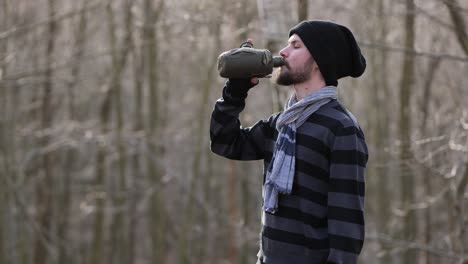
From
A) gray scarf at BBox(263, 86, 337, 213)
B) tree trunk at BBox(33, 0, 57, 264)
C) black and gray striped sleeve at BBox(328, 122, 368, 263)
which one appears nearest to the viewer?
black and gray striped sleeve at BBox(328, 122, 368, 263)

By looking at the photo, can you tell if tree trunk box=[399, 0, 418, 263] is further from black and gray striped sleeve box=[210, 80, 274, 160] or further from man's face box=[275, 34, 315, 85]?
man's face box=[275, 34, 315, 85]

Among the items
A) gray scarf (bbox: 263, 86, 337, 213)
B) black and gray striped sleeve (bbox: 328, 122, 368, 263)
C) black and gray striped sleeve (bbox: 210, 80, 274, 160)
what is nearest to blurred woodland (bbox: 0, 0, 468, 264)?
black and gray striped sleeve (bbox: 210, 80, 274, 160)

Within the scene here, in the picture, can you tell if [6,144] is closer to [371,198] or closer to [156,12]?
[156,12]

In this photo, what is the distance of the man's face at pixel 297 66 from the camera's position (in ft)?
10.2

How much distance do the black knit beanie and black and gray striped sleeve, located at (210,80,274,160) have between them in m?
0.31

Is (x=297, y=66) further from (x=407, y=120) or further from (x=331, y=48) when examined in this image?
(x=407, y=120)

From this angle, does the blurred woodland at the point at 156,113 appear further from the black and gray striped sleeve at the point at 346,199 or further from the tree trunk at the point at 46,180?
the black and gray striped sleeve at the point at 346,199

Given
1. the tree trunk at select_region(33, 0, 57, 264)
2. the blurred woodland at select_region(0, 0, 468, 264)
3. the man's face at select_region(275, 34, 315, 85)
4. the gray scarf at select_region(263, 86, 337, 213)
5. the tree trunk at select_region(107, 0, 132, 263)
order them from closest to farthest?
the gray scarf at select_region(263, 86, 337, 213)
the man's face at select_region(275, 34, 315, 85)
the blurred woodland at select_region(0, 0, 468, 264)
the tree trunk at select_region(107, 0, 132, 263)
the tree trunk at select_region(33, 0, 57, 264)

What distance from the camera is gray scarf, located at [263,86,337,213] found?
9.85 ft

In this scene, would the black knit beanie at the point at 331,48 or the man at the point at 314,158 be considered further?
the black knit beanie at the point at 331,48

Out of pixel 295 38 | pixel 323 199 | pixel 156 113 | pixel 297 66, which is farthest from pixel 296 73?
pixel 156 113

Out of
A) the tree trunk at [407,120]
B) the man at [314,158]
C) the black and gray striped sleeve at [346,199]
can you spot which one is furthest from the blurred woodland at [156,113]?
the black and gray striped sleeve at [346,199]

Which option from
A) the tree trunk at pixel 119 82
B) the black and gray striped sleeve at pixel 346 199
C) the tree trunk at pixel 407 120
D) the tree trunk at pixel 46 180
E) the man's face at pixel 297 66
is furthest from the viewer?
the tree trunk at pixel 46 180

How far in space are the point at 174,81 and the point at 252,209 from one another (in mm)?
3377
